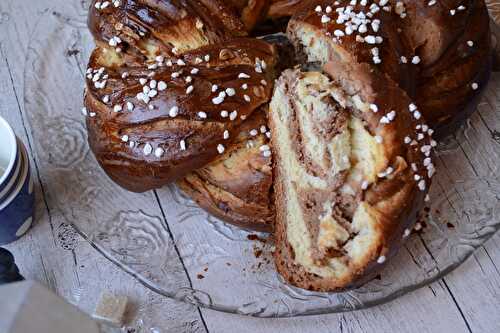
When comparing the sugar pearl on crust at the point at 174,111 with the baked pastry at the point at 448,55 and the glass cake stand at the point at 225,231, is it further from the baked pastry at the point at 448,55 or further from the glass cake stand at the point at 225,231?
the baked pastry at the point at 448,55

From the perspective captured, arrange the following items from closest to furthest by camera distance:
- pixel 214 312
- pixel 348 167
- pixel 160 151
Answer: pixel 348 167 → pixel 160 151 → pixel 214 312

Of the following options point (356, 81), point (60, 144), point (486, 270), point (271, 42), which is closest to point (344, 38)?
point (356, 81)

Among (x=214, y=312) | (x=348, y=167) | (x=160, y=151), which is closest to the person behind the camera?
(x=348, y=167)

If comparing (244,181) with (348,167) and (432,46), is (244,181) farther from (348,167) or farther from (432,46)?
(432,46)

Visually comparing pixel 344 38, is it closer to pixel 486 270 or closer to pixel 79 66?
pixel 486 270

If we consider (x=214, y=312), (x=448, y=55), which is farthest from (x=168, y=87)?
(x=448, y=55)

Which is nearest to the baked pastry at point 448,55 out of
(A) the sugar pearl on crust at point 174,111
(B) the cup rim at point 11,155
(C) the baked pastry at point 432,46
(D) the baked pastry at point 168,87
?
(C) the baked pastry at point 432,46
